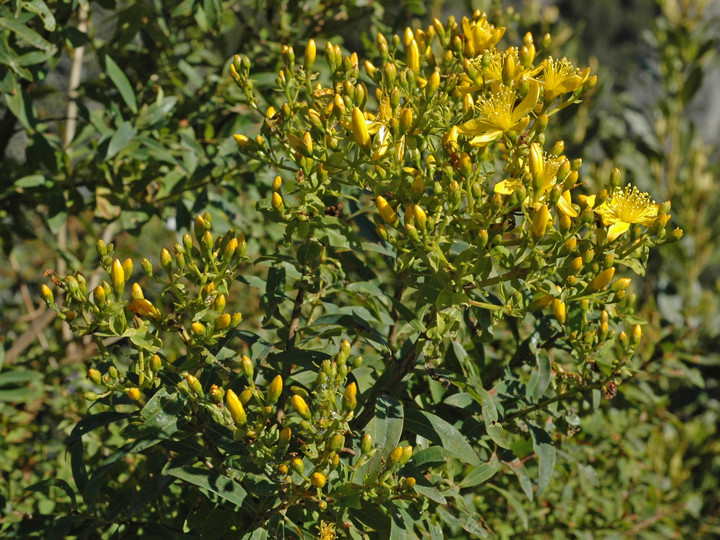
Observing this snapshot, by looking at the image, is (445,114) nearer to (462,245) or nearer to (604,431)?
(462,245)

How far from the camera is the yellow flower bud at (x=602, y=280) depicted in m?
1.04

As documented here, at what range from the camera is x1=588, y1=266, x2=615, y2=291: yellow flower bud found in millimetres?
1037

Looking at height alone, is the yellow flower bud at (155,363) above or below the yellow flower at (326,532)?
above

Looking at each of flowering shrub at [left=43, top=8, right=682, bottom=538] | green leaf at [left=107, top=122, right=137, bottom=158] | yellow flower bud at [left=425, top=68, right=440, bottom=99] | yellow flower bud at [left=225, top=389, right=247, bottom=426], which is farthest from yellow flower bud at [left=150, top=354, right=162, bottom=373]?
green leaf at [left=107, top=122, right=137, bottom=158]

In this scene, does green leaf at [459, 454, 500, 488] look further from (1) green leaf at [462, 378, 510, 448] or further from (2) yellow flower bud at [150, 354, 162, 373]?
(2) yellow flower bud at [150, 354, 162, 373]

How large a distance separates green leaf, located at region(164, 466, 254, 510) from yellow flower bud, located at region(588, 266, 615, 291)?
24.3 inches

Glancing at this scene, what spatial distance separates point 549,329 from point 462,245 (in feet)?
0.77

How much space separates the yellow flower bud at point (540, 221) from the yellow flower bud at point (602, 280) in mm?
137

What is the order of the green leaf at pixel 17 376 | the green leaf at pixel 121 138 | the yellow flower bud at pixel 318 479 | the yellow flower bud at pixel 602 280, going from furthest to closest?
the green leaf at pixel 17 376 < the green leaf at pixel 121 138 < the yellow flower bud at pixel 602 280 < the yellow flower bud at pixel 318 479

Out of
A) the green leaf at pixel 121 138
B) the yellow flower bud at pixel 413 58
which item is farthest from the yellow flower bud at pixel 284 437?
the green leaf at pixel 121 138

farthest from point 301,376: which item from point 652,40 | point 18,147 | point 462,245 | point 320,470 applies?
point 652,40

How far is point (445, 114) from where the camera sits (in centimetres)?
113

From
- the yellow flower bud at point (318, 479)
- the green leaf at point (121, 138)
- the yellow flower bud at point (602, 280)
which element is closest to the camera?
the yellow flower bud at point (318, 479)

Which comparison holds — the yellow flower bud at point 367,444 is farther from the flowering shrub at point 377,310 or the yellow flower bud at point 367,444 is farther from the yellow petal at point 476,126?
the yellow petal at point 476,126
